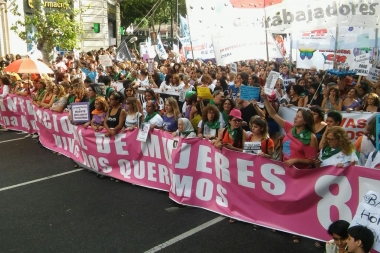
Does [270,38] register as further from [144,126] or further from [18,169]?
[18,169]

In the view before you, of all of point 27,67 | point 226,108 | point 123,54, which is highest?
point 123,54

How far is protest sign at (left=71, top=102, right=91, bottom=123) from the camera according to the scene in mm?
8328

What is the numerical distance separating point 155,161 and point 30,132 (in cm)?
589

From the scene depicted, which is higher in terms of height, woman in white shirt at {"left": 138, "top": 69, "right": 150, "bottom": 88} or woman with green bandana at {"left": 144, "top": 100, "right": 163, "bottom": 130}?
woman in white shirt at {"left": 138, "top": 69, "right": 150, "bottom": 88}

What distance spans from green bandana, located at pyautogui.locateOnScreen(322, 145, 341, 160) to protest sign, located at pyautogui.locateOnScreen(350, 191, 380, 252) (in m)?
1.04

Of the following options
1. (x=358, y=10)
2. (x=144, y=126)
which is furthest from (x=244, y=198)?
(x=358, y=10)

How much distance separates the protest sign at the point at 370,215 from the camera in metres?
3.62

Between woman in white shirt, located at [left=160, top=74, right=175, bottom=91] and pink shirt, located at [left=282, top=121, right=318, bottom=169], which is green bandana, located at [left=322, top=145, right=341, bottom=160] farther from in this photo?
woman in white shirt, located at [left=160, top=74, right=175, bottom=91]

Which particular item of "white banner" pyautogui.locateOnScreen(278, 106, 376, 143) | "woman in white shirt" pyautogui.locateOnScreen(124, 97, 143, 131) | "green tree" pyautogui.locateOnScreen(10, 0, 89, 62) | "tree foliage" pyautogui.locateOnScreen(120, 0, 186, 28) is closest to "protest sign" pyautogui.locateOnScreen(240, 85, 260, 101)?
"white banner" pyautogui.locateOnScreen(278, 106, 376, 143)

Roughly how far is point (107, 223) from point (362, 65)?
24.2ft

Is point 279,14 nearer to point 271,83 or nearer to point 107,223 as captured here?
point 271,83

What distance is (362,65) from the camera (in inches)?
405

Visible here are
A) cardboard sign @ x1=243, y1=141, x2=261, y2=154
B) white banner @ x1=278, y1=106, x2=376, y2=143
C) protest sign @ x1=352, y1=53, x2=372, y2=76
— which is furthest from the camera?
protest sign @ x1=352, y1=53, x2=372, y2=76

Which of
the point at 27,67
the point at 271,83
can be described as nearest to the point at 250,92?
the point at 271,83
